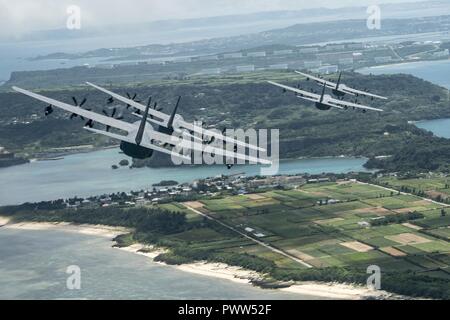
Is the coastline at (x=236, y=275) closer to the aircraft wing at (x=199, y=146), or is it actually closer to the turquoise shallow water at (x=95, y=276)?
the turquoise shallow water at (x=95, y=276)

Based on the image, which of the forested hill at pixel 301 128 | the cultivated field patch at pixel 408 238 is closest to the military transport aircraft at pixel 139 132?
the cultivated field patch at pixel 408 238

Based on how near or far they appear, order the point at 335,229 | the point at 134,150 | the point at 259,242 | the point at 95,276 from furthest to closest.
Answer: the point at 335,229 < the point at 259,242 < the point at 95,276 < the point at 134,150

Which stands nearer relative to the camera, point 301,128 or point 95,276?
point 95,276

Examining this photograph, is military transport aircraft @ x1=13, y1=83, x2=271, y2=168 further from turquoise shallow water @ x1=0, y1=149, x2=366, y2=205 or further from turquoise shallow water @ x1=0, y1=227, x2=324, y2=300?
turquoise shallow water @ x1=0, y1=149, x2=366, y2=205

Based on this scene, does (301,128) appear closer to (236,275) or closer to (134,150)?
(236,275)

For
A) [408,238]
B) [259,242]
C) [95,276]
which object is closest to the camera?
[95,276]

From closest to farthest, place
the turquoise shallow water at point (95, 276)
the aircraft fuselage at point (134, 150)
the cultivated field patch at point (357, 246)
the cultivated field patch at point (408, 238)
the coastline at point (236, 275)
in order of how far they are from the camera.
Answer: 1. the aircraft fuselage at point (134, 150)
2. the coastline at point (236, 275)
3. the turquoise shallow water at point (95, 276)
4. the cultivated field patch at point (357, 246)
5. the cultivated field patch at point (408, 238)

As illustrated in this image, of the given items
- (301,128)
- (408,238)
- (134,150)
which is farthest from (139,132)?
(301,128)

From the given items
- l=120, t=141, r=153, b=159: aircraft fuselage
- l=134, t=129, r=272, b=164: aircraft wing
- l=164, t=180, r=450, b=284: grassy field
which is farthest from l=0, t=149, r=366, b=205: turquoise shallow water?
l=120, t=141, r=153, b=159: aircraft fuselage

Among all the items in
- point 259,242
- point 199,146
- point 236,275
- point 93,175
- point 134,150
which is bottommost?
point 93,175
